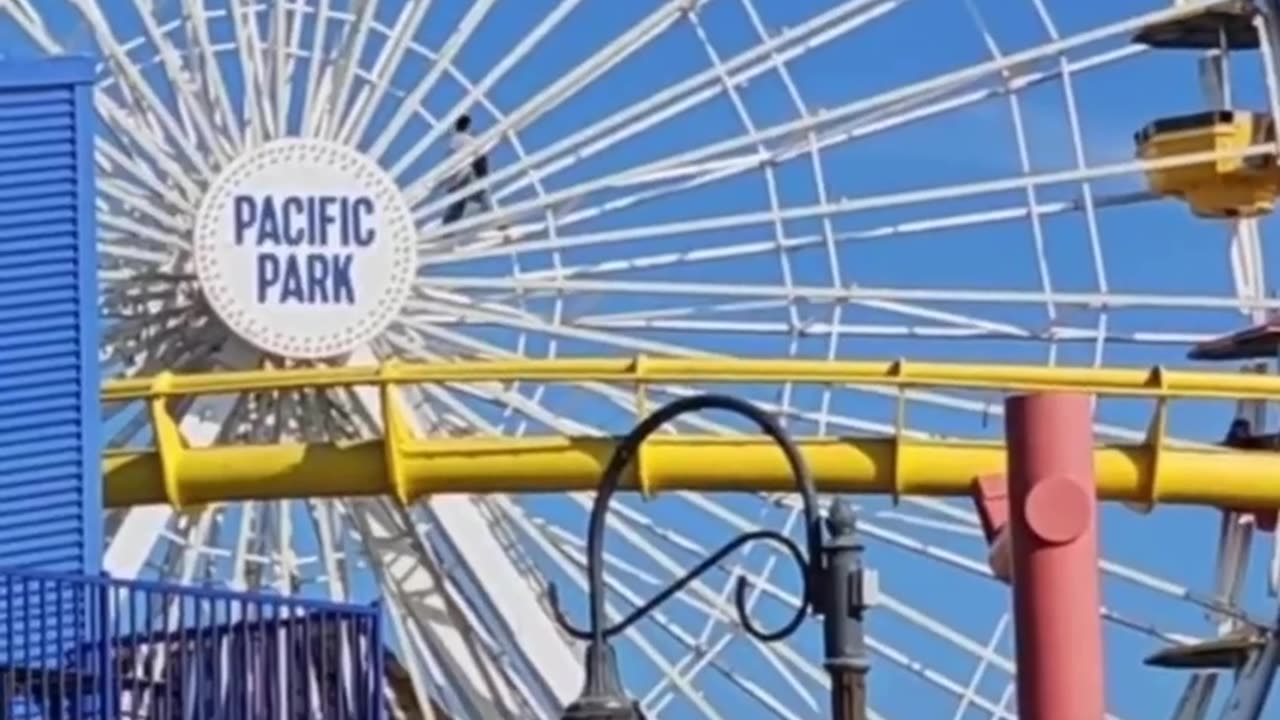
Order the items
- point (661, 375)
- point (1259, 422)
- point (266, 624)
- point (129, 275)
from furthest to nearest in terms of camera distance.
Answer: point (1259, 422)
point (129, 275)
point (661, 375)
point (266, 624)

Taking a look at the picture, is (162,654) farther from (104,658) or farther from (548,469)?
(548,469)

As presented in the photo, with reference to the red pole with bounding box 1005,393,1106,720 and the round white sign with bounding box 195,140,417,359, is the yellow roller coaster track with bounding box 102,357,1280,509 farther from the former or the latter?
the red pole with bounding box 1005,393,1106,720

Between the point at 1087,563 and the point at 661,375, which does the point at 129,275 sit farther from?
the point at 1087,563

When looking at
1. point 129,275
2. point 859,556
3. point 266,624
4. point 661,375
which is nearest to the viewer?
point 859,556

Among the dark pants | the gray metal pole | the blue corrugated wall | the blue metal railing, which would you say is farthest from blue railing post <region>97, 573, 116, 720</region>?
the dark pants

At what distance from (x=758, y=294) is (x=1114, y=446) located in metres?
2.85

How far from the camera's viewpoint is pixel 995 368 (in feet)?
82.8

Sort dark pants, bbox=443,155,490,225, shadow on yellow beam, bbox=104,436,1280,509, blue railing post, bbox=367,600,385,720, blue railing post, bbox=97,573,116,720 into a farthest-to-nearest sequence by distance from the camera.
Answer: dark pants, bbox=443,155,490,225 → shadow on yellow beam, bbox=104,436,1280,509 → blue railing post, bbox=367,600,385,720 → blue railing post, bbox=97,573,116,720

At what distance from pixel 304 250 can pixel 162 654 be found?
8.03 m

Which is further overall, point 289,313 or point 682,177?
point 682,177

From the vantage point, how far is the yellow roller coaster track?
24.8 m

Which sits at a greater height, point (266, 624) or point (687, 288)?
point (687, 288)

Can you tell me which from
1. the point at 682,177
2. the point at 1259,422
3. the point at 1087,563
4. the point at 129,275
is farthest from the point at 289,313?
the point at 1087,563

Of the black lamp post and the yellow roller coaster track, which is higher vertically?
the yellow roller coaster track
